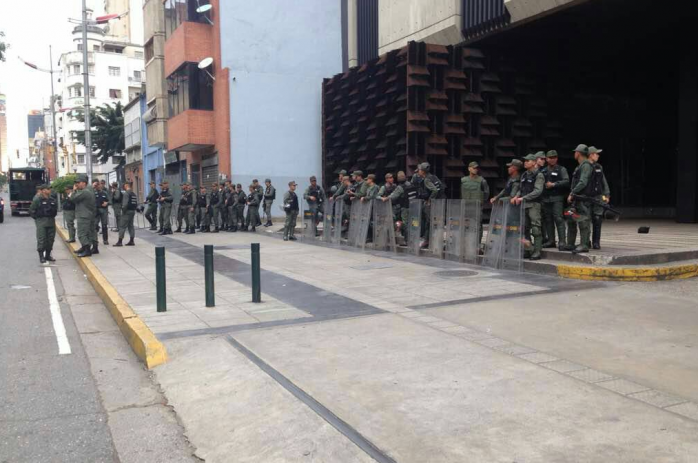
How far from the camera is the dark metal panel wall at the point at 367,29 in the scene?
895 inches

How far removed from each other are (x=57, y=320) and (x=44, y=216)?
6.40 meters

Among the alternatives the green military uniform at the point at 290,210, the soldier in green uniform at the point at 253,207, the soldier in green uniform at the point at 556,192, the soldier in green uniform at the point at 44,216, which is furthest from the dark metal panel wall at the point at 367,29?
the soldier in green uniform at the point at 556,192

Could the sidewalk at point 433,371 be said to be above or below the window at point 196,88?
below

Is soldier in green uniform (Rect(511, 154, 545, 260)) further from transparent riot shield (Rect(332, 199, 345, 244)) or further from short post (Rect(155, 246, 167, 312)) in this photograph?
transparent riot shield (Rect(332, 199, 345, 244))

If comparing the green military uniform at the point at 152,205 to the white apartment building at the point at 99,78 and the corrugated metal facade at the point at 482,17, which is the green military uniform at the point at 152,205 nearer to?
the corrugated metal facade at the point at 482,17

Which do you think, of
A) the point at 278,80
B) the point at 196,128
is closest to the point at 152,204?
the point at 196,128

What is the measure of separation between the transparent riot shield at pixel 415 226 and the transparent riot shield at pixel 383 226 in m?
0.55

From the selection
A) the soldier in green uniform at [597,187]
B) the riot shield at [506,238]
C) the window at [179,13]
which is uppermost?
the window at [179,13]

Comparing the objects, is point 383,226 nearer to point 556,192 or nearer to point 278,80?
point 556,192

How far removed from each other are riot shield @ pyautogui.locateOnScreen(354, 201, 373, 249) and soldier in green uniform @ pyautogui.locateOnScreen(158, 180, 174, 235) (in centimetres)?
876

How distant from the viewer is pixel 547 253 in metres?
10.2

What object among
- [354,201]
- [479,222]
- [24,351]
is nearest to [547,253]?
[479,222]

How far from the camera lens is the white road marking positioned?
6.25 m

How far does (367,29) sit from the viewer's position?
23312 mm
